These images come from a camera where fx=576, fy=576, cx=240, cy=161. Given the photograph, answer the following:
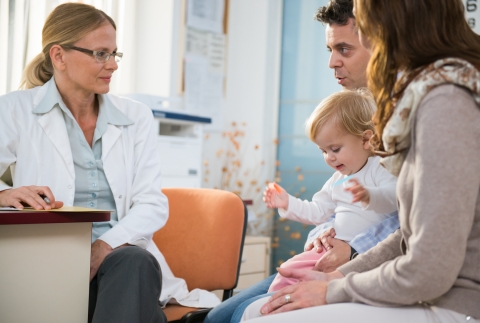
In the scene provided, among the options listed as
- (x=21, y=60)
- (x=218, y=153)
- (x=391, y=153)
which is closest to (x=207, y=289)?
(x=391, y=153)

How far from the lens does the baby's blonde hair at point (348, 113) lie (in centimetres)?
159

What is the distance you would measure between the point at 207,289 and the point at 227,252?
163 mm

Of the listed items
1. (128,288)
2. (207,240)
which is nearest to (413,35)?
(128,288)

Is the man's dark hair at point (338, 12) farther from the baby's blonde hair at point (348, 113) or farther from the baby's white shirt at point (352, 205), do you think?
the baby's white shirt at point (352, 205)

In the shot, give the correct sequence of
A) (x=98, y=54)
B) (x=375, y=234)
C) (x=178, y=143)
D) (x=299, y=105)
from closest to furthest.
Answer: (x=375, y=234), (x=98, y=54), (x=178, y=143), (x=299, y=105)

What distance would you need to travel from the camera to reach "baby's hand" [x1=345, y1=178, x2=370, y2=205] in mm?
1300

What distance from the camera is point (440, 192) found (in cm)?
95

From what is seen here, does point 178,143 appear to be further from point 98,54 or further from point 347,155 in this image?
point 347,155

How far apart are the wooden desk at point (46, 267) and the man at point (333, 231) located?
16.0 inches

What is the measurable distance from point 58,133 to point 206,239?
2.11 feet

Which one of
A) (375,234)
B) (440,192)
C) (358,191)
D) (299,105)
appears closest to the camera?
(440,192)

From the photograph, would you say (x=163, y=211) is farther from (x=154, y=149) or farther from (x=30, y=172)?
(x=30, y=172)

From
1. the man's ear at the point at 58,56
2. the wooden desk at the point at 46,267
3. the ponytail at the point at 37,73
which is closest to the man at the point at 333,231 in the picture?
the wooden desk at the point at 46,267

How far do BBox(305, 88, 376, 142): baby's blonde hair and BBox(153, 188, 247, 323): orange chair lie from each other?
581mm
